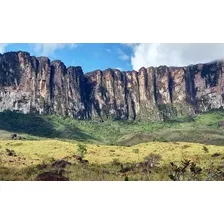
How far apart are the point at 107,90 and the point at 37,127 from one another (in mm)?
74900

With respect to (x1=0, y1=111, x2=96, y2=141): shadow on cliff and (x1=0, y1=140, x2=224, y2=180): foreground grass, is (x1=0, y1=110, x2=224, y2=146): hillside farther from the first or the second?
(x1=0, y1=140, x2=224, y2=180): foreground grass

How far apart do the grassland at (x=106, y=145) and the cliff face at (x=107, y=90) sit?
16436mm

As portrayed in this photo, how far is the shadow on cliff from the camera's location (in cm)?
11531

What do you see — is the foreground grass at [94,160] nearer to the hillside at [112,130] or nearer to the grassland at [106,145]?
the grassland at [106,145]

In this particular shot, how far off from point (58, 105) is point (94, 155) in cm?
14060

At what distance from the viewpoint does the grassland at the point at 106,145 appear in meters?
22.5

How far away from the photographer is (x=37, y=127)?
5025 inches

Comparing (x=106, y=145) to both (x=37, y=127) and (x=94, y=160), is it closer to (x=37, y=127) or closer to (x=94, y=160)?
(x=94, y=160)

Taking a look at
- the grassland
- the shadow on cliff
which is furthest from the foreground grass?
the shadow on cliff

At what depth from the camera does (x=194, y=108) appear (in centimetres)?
17988

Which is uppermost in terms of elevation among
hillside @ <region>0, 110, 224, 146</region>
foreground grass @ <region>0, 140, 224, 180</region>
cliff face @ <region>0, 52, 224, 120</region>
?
cliff face @ <region>0, 52, 224, 120</region>

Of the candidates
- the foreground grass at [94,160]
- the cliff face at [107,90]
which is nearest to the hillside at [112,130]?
the cliff face at [107,90]

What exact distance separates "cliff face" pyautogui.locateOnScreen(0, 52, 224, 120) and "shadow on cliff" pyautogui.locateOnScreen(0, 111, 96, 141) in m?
18.7
